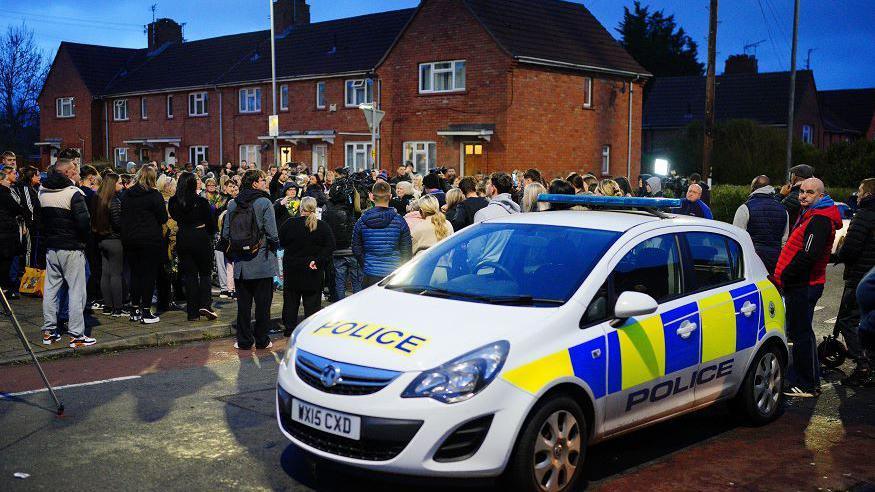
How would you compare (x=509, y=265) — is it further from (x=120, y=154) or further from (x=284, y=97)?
(x=120, y=154)

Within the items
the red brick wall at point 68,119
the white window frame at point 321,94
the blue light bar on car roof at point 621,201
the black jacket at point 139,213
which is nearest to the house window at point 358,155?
the white window frame at point 321,94

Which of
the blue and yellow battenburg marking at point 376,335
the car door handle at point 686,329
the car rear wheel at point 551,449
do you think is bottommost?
the car rear wheel at point 551,449

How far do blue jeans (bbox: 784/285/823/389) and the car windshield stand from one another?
275 cm

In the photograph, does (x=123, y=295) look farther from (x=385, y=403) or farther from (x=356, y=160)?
(x=356, y=160)

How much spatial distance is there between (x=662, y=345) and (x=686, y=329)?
313 millimetres

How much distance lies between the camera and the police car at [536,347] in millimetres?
4773

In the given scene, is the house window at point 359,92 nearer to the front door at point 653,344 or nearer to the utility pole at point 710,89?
the utility pole at point 710,89

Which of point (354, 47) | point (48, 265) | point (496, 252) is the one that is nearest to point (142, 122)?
point (354, 47)

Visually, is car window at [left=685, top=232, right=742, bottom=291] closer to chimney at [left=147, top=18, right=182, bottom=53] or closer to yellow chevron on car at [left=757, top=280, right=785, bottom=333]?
yellow chevron on car at [left=757, top=280, right=785, bottom=333]

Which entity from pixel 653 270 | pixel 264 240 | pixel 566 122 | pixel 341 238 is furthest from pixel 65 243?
pixel 566 122

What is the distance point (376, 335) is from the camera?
516 centimetres

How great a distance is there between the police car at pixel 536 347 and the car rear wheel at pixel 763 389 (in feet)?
0.05

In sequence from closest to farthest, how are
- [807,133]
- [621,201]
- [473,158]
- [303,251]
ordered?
[621,201], [303,251], [473,158], [807,133]

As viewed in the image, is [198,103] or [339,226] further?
[198,103]
